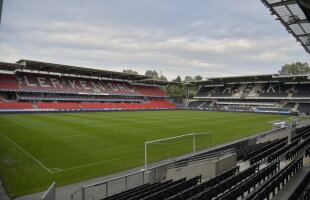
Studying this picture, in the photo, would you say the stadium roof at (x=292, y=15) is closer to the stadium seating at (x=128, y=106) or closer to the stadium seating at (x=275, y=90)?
the stadium seating at (x=128, y=106)

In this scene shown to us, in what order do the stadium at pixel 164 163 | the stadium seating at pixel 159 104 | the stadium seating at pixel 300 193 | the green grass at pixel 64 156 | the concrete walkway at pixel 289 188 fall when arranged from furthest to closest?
the stadium seating at pixel 159 104
the green grass at pixel 64 156
the stadium at pixel 164 163
the concrete walkway at pixel 289 188
the stadium seating at pixel 300 193

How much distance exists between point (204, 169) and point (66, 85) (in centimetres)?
5696

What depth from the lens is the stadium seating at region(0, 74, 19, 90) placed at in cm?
4873

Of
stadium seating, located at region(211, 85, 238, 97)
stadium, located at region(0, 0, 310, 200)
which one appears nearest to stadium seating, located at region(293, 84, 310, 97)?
stadium seating, located at region(211, 85, 238, 97)

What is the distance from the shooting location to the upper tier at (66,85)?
51.8 metres

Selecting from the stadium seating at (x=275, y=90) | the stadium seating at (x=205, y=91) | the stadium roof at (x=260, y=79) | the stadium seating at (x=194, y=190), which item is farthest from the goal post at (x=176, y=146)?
the stadium seating at (x=205, y=91)

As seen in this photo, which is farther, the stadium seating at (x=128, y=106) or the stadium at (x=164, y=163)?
the stadium seating at (x=128, y=106)

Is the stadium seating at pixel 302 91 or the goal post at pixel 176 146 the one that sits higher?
the stadium seating at pixel 302 91

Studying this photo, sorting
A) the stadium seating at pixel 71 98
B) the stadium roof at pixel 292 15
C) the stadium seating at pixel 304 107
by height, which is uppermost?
the stadium roof at pixel 292 15

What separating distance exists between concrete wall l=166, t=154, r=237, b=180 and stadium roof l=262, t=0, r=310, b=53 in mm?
6511

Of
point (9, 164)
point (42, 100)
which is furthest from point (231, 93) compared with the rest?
point (9, 164)

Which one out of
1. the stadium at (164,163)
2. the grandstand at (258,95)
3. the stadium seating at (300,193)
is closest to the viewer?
the stadium seating at (300,193)

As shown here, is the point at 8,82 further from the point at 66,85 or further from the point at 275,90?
the point at 275,90

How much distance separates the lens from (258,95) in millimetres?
63812
